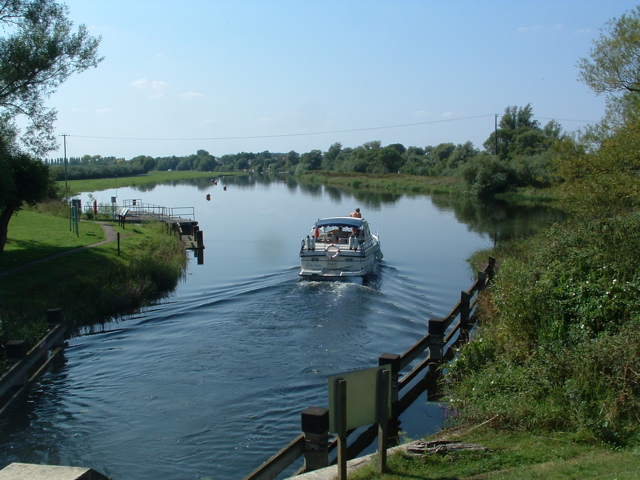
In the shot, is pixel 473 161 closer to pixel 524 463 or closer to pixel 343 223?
pixel 343 223

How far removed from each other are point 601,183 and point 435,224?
27933 mm

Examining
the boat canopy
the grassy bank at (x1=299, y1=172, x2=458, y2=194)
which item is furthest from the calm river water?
the grassy bank at (x1=299, y1=172, x2=458, y2=194)

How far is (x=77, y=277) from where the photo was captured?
75.4 ft

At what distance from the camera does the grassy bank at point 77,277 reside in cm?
1895

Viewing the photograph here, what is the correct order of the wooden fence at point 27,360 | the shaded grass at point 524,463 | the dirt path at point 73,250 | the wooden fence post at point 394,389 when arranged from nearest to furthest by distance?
the shaded grass at point 524,463 → the wooden fence post at point 394,389 → the wooden fence at point 27,360 → the dirt path at point 73,250

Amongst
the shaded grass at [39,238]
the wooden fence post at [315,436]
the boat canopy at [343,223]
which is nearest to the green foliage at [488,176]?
the shaded grass at [39,238]

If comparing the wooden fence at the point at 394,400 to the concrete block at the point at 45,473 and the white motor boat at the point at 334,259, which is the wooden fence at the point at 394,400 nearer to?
the concrete block at the point at 45,473

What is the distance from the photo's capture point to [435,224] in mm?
52031

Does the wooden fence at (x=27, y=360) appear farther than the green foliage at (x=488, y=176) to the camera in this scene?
No

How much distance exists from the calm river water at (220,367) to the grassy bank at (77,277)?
3.13ft

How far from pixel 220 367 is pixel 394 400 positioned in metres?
5.09

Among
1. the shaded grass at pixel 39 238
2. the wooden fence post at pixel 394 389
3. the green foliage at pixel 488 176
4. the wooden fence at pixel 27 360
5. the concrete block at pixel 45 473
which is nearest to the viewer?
the concrete block at pixel 45 473

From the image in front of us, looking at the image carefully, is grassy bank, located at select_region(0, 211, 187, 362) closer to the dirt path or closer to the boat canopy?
the dirt path

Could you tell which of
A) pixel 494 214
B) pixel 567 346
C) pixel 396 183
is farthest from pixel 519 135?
pixel 567 346
